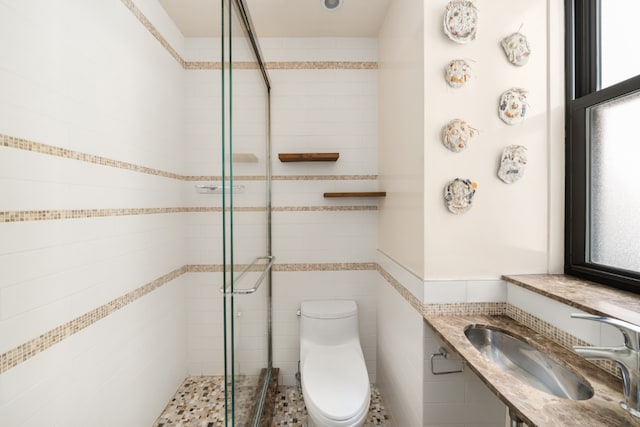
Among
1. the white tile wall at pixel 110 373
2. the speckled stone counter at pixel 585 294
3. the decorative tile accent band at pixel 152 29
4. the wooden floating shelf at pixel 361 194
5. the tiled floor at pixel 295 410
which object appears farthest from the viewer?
the wooden floating shelf at pixel 361 194

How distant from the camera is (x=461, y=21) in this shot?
1.22m

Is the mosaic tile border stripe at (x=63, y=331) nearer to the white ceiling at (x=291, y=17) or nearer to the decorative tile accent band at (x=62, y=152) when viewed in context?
the decorative tile accent band at (x=62, y=152)

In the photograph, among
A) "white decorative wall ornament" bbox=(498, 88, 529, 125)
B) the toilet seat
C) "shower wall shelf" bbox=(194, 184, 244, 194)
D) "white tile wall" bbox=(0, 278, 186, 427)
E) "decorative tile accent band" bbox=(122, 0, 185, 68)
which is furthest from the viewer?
"shower wall shelf" bbox=(194, 184, 244, 194)

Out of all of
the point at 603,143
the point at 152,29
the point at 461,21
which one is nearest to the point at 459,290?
the point at 603,143

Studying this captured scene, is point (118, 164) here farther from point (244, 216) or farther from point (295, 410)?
point (295, 410)

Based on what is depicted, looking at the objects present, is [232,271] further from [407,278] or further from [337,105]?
[337,105]

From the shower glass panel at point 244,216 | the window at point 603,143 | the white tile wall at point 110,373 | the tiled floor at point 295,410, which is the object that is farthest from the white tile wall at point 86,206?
the window at point 603,143

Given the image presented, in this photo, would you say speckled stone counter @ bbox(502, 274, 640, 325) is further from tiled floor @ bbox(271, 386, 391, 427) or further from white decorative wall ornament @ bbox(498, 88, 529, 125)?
tiled floor @ bbox(271, 386, 391, 427)

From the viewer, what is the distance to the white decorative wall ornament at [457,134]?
122 centimetres

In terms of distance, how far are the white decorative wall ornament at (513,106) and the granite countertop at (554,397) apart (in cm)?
90

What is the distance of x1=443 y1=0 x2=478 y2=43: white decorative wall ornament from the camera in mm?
1217

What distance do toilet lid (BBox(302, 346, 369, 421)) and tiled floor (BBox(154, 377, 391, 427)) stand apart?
13.5 inches

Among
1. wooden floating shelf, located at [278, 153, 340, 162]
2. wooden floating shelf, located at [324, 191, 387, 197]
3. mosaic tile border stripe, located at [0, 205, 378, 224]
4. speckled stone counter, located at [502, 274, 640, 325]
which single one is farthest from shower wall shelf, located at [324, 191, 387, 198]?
speckled stone counter, located at [502, 274, 640, 325]

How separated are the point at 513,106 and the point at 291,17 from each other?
1.51 m
